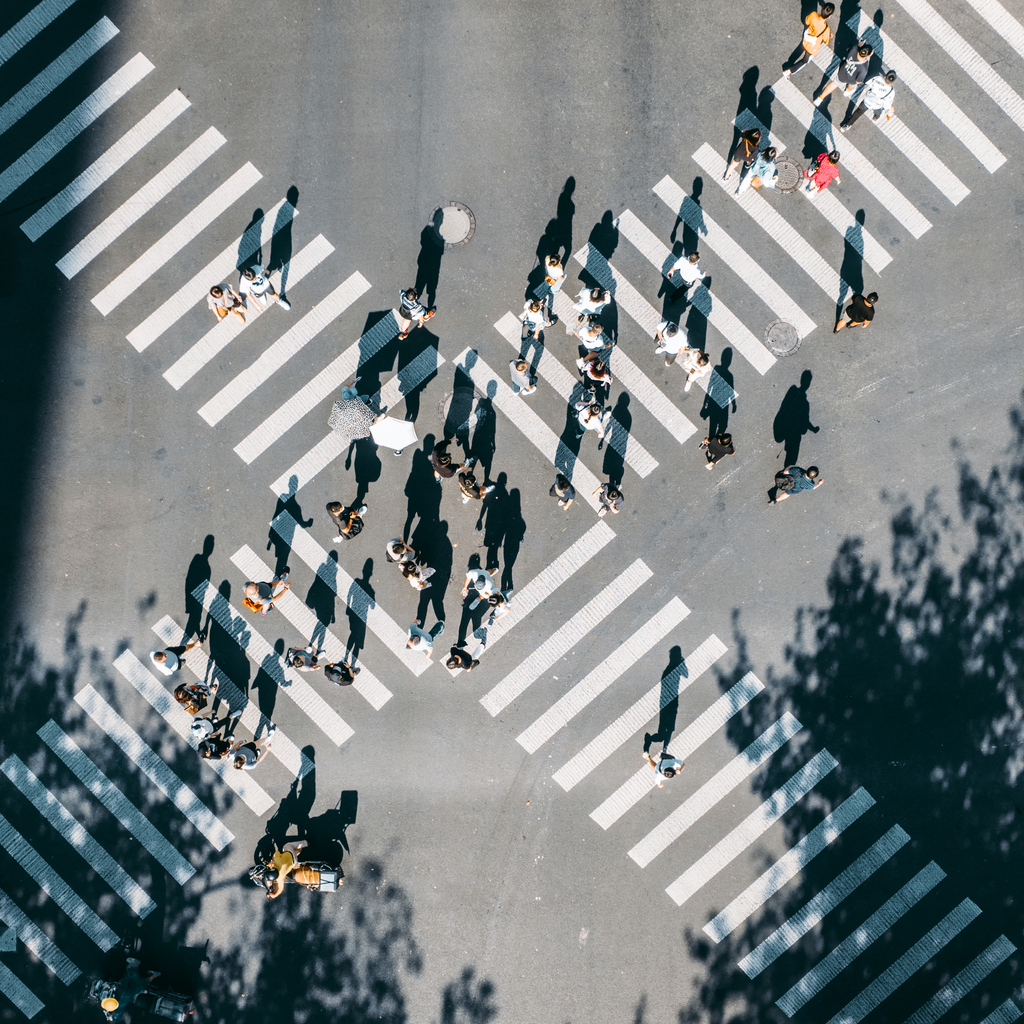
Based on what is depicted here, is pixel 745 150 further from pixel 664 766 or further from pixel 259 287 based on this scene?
pixel 664 766

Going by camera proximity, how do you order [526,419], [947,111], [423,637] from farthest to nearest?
[526,419], [947,111], [423,637]

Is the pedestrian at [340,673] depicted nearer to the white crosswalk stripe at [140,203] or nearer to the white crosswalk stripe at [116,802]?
the white crosswalk stripe at [116,802]

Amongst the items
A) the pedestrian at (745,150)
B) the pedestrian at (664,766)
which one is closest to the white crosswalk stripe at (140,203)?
the pedestrian at (745,150)

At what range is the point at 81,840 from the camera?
14633 millimetres

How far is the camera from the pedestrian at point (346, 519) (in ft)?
45.1

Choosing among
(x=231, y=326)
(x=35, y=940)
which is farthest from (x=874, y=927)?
(x=231, y=326)

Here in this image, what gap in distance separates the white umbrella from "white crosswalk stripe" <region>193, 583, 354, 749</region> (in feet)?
15.9

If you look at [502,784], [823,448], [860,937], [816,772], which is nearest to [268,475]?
[502,784]

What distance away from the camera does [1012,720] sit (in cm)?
1455

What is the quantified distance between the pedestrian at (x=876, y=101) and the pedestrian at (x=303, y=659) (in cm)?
1566

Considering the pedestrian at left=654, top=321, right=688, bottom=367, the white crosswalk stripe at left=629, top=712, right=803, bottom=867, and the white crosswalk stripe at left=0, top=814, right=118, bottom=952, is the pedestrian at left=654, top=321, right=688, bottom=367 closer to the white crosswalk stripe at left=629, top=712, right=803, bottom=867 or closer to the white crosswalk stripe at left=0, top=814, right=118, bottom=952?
the white crosswalk stripe at left=629, top=712, right=803, bottom=867

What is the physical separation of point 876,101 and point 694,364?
641 centimetres

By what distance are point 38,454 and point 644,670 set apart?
1369 cm

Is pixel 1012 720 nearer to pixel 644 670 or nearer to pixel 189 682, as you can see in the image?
pixel 644 670
